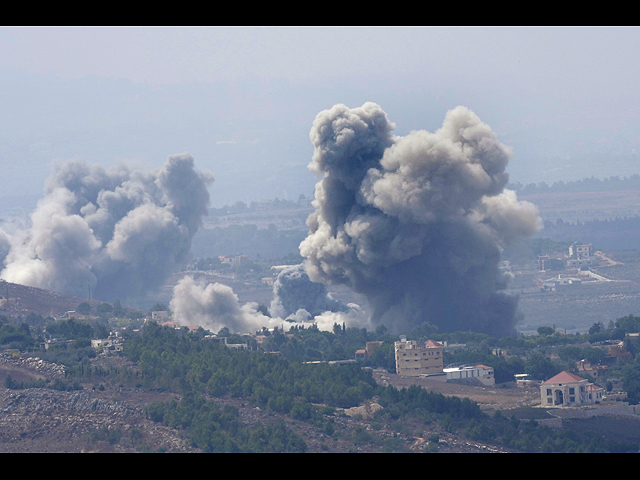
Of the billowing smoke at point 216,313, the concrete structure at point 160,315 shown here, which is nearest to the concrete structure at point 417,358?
the billowing smoke at point 216,313

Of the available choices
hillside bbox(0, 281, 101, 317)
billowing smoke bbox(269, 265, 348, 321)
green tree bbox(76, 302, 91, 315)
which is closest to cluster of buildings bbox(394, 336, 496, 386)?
billowing smoke bbox(269, 265, 348, 321)

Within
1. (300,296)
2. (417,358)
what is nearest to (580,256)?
(300,296)

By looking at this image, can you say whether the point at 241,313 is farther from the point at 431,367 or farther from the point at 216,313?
the point at 431,367

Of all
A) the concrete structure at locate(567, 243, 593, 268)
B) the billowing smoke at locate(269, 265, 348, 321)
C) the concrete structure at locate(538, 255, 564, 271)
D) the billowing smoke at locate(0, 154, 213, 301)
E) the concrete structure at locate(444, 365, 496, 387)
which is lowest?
the concrete structure at locate(444, 365, 496, 387)

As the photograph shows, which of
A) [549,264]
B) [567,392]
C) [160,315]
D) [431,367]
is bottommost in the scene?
[567,392]

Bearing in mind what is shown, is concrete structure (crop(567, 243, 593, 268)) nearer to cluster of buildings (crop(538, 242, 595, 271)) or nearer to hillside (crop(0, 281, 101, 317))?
cluster of buildings (crop(538, 242, 595, 271))

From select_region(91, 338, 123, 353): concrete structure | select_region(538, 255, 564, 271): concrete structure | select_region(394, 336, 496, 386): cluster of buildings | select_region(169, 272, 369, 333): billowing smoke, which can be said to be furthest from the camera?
select_region(538, 255, 564, 271): concrete structure
